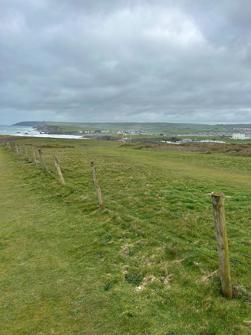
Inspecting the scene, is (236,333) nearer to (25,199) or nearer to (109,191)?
(109,191)

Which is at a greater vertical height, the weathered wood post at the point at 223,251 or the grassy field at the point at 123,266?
the weathered wood post at the point at 223,251

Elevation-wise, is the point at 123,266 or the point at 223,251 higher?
the point at 223,251

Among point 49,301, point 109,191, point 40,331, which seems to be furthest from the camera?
point 109,191

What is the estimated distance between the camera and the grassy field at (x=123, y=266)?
8234 millimetres

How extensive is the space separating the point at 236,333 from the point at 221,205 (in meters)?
2.79

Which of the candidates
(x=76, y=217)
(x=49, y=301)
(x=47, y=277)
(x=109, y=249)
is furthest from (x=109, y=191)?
(x=49, y=301)

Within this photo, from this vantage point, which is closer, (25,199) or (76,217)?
(76,217)

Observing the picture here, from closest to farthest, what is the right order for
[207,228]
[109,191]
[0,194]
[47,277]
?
[47,277] < [207,228] < [109,191] < [0,194]

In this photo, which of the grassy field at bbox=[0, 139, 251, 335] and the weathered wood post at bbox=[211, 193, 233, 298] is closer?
the grassy field at bbox=[0, 139, 251, 335]

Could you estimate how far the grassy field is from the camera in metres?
8.23

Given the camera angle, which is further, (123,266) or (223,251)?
(123,266)

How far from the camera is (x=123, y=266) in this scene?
11.0 meters

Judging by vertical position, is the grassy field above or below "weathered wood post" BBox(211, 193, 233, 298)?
below

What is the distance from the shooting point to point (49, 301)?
942cm
